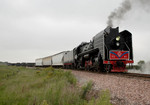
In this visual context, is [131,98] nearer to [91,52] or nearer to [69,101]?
[69,101]

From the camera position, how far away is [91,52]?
16.6 m

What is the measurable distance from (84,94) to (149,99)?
84.3 inches

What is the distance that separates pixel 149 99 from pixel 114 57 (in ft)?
29.1

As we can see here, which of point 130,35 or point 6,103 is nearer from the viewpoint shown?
point 6,103

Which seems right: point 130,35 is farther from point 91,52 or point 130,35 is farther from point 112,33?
point 91,52

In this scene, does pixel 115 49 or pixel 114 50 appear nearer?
pixel 114 50

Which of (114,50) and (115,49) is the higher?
(115,49)

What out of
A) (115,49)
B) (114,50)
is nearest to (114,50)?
(114,50)

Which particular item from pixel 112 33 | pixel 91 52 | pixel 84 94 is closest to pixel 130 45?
pixel 112 33

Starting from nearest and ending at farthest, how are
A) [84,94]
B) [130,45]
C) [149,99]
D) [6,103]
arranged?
[149,99] → [6,103] → [84,94] → [130,45]

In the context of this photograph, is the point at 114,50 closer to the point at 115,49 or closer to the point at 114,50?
the point at 114,50

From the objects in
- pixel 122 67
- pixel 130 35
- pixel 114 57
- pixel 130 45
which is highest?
pixel 130 35

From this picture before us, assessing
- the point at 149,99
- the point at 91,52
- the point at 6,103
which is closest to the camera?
the point at 149,99

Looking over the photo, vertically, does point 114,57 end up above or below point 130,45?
below
